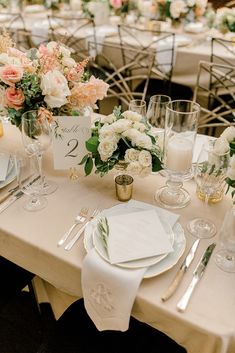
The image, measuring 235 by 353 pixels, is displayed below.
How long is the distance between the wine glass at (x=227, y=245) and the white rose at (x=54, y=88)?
25.6 inches

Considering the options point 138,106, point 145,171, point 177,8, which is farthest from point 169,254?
point 177,8

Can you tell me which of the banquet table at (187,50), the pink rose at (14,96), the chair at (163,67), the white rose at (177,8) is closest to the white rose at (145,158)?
the pink rose at (14,96)

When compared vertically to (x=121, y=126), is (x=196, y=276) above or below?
below

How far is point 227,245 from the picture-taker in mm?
970

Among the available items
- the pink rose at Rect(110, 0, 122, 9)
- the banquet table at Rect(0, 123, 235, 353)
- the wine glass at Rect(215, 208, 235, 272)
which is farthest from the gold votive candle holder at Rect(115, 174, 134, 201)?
the pink rose at Rect(110, 0, 122, 9)

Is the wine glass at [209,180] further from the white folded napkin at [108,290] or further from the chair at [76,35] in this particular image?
the chair at [76,35]

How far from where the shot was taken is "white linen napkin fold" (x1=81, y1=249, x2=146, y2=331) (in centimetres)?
91

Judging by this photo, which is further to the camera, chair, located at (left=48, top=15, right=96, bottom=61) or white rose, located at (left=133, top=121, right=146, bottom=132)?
chair, located at (left=48, top=15, right=96, bottom=61)

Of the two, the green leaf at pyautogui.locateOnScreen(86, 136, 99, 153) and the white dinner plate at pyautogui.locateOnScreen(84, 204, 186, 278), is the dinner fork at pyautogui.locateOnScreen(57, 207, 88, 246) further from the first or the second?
the green leaf at pyautogui.locateOnScreen(86, 136, 99, 153)

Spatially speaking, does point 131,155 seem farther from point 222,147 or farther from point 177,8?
point 177,8

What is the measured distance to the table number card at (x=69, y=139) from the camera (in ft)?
4.13

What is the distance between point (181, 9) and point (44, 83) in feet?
7.68

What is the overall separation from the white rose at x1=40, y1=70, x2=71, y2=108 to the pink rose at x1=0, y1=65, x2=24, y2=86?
8 centimetres

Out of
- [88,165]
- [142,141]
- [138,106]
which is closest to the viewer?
[142,141]
